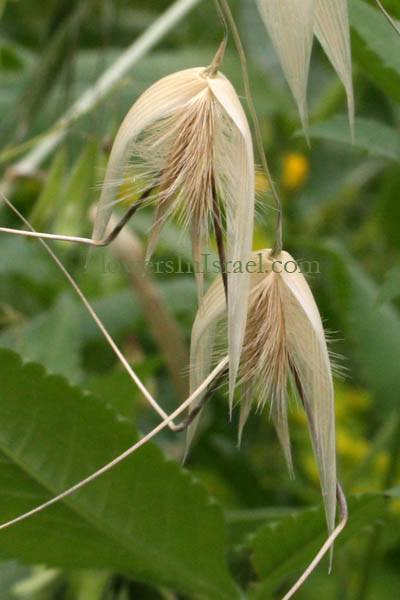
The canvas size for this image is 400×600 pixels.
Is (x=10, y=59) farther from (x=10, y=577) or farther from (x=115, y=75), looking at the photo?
(x=10, y=577)

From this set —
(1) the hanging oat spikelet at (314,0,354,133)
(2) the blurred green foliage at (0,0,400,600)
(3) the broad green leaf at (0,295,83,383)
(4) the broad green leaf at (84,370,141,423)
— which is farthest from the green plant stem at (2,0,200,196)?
(1) the hanging oat spikelet at (314,0,354,133)

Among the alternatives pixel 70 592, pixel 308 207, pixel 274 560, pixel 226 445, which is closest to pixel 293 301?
pixel 274 560

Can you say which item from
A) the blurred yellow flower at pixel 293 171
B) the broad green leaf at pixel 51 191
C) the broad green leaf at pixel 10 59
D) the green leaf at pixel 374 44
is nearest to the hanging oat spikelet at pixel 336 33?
the green leaf at pixel 374 44

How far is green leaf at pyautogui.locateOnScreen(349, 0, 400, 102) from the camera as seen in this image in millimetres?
399

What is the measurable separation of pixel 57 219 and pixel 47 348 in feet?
0.49

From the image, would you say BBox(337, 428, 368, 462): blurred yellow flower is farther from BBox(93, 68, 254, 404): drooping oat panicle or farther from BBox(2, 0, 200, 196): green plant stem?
BBox(93, 68, 254, 404): drooping oat panicle

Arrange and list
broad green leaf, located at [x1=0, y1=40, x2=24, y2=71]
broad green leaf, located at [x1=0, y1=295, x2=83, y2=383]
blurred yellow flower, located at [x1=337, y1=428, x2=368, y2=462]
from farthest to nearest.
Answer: broad green leaf, located at [x1=0, y1=40, x2=24, y2=71] < blurred yellow flower, located at [x1=337, y1=428, x2=368, y2=462] < broad green leaf, located at [x1=0, y1=295, x2=83, y2=383]

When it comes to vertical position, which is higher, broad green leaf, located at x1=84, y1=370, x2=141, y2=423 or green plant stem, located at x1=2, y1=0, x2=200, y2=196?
green plant stem, located at x1=2, y1=0, x2=200, y2=196

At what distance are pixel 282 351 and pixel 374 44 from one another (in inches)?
8.0

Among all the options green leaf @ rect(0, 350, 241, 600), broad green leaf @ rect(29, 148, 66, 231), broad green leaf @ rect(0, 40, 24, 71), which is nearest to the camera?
green leaf @ rect(0, 350, 241, 600)

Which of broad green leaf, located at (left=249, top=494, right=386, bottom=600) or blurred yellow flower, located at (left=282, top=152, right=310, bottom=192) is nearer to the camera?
broad green leaf, located at (left=249, top=494, right=386, bottom=600)

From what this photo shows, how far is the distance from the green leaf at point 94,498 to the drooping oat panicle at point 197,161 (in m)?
0.12

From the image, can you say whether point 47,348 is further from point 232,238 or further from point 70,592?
point 232,238

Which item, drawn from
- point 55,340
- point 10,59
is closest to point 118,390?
point 55,340
